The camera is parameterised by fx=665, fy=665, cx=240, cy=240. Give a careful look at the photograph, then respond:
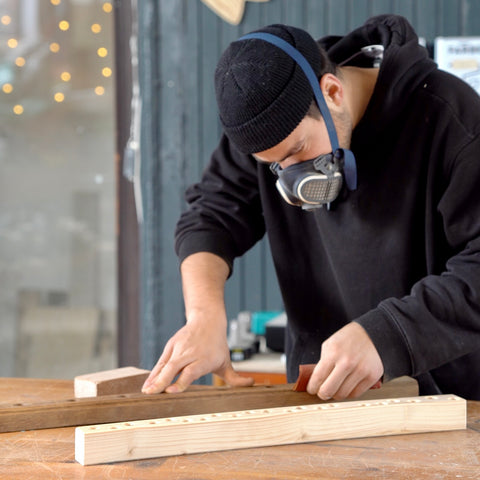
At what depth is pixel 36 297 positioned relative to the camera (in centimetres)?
365

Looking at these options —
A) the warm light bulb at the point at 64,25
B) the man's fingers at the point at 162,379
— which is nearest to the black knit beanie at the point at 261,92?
the man's fingers at the point at 162,379

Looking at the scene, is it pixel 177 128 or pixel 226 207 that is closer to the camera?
pixel 226 207

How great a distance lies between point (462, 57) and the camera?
2.99m

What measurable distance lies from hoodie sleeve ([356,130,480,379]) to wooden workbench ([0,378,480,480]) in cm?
15

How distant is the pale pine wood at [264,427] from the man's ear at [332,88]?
1.99 ft

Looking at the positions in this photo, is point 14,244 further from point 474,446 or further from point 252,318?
point 474,446

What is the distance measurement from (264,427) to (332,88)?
2.26 feet

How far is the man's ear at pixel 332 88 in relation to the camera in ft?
4.39

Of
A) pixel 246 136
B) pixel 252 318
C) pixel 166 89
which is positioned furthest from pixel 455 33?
pixel 246 136

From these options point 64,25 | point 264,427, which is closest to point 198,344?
point 264,427

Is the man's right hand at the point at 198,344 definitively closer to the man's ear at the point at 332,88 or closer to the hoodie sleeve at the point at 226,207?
the hoodie sleeve at the point at 226,207

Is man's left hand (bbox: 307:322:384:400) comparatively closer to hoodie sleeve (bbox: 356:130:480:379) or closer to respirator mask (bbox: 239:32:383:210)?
hoodie sleeve (bbox: 356:130:480:379)

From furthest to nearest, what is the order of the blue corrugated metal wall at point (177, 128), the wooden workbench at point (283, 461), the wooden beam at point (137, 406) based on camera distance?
the blue corrugated metal wall at point (177, 128) < the wooden beam at point (137, 406) < the wooden workbench at point (283, 461)

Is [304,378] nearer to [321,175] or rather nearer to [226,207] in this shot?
[321,175]
